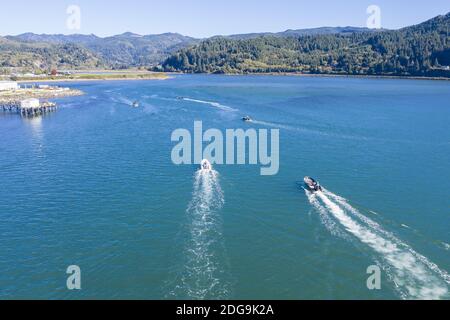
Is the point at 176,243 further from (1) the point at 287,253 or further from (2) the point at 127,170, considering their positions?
(2) the point at 127,170

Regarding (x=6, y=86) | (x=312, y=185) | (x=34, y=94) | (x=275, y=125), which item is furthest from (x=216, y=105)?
(x=6, y=86)

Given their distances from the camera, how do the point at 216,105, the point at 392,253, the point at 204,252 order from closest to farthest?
1. the point at 392,253
2. the point at 204,252
3. the point at 216,105

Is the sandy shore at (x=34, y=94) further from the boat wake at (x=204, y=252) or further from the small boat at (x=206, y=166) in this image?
the boat wake at (x=204, y=252)

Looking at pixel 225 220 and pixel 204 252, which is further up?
pixel 225 220

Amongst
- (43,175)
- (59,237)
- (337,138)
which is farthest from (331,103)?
(59,237)

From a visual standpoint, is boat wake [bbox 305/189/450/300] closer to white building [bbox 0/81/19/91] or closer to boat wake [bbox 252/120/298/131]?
boat wake [bbox 252/120/298/131]

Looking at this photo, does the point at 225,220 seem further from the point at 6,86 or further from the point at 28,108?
the point at 6,86

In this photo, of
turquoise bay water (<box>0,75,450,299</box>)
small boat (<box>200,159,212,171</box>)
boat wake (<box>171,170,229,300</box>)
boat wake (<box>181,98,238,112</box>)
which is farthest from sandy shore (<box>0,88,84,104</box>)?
boat wake (<box>171,170,229,300</box>)

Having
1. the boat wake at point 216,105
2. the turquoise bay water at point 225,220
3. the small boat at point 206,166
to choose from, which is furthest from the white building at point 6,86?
the small boat at point 206,166
